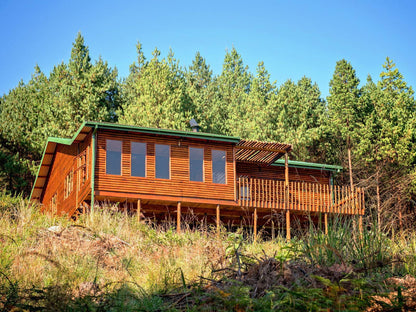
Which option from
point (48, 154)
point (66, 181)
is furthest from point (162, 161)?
point (48, 154)

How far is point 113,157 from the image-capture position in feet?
70.2

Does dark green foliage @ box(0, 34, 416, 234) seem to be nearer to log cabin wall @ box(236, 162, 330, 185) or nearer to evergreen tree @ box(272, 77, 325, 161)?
evergreen tree @ box(272, 77, 325, 161)

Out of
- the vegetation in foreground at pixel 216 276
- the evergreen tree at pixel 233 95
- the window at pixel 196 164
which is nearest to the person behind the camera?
the vegetation in foreground at pixel 216 276

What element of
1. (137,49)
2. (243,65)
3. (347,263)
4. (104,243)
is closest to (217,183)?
(104,243)

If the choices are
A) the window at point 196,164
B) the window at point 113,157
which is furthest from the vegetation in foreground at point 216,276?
the window at point 196,164

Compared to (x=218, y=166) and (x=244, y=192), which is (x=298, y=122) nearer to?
(x=244, y=192)

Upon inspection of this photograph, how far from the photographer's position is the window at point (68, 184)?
77.2 ft

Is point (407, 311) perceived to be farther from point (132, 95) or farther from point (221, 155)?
point (132, 95)

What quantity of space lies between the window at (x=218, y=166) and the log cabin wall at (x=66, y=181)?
4709mm

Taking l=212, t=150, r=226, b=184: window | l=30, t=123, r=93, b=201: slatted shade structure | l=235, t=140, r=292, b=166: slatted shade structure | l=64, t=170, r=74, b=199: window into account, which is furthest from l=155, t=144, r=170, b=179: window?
l=64, t=170, r=74, b=199: window

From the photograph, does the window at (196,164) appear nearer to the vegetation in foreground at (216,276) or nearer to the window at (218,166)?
the window at (218,166)

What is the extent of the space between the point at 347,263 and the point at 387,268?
3.77 feet

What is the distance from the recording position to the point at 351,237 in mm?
8281

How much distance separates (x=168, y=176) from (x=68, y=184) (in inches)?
180
